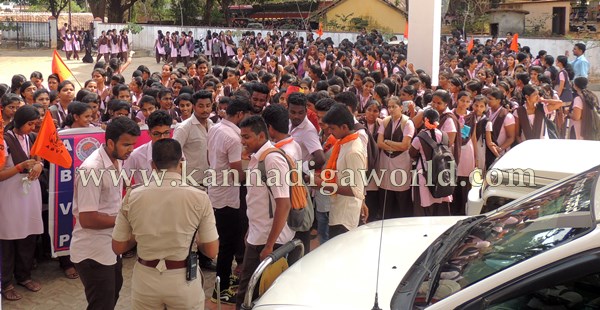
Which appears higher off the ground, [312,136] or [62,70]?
[62,70]

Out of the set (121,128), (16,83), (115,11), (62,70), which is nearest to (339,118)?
(121,128)

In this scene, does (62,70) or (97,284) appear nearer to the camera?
(97,284)

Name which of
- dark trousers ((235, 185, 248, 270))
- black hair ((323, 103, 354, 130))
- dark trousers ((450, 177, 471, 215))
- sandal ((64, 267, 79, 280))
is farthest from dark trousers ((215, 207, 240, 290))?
dark trousers ((450, 177, 471, 215))

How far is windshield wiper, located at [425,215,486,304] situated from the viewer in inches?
108

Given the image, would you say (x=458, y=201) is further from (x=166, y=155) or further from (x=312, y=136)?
(x=166, y=155)

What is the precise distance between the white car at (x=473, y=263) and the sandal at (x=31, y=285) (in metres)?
3.08

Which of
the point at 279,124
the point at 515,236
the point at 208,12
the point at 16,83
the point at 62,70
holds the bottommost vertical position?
the point at 515,236

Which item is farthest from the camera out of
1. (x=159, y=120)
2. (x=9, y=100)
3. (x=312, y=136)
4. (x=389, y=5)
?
(x=389, y=5)

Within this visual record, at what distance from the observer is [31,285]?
568 cm

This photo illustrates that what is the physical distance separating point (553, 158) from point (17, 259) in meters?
4.73

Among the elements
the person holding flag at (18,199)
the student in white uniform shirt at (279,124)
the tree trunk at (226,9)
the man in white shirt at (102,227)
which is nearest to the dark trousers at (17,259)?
the person holding flag at (18,199)

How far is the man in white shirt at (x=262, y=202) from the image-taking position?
4.27 m

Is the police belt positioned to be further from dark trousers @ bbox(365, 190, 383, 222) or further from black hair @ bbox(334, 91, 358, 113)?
dark trousers @ bbox(365, 190, 383, 222)

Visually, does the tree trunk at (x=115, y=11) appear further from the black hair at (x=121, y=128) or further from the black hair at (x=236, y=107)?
the black hair at (x=121, y=128)
